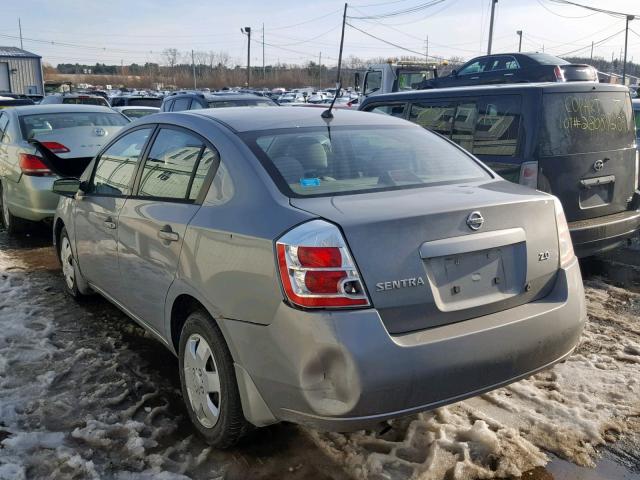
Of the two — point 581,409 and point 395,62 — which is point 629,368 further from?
point 395,62

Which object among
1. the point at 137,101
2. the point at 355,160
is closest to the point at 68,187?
the point at 355,160

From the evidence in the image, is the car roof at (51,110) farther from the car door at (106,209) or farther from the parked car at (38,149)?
the car door at (106,209)

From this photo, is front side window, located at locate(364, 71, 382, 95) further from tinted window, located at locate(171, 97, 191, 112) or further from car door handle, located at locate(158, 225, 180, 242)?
car door handle, located at locate(158, 225, 180, 242)

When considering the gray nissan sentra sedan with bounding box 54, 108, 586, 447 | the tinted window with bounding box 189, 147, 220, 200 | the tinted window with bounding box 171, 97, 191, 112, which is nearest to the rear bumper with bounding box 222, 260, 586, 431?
the gray nissan sentra sedan with bounding box 54, 108, 586, 447

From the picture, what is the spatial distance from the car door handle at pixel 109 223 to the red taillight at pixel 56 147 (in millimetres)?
3651

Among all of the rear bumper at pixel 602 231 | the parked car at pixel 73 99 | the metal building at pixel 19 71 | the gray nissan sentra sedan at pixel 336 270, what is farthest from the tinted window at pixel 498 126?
the metal building at pixel 19 71

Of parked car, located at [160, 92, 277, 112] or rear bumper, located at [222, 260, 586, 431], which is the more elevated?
parked car, located at [160, 92, 277, 112]

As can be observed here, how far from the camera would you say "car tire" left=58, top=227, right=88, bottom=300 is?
16.3 ft

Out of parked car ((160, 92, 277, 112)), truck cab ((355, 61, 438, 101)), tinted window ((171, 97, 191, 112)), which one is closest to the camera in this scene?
parked car ((160, 92, 277, 112))

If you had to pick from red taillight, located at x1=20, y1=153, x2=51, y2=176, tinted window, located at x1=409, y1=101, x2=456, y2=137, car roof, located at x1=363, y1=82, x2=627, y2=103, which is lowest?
red taillight, located at x1=20, y1=153, x2=51, y2=176

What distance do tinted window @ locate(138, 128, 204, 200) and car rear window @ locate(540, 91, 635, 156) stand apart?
3.04m

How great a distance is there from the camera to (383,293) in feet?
8.09

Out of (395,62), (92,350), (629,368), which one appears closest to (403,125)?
(629,368)

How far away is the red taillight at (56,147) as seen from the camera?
7.24 m
